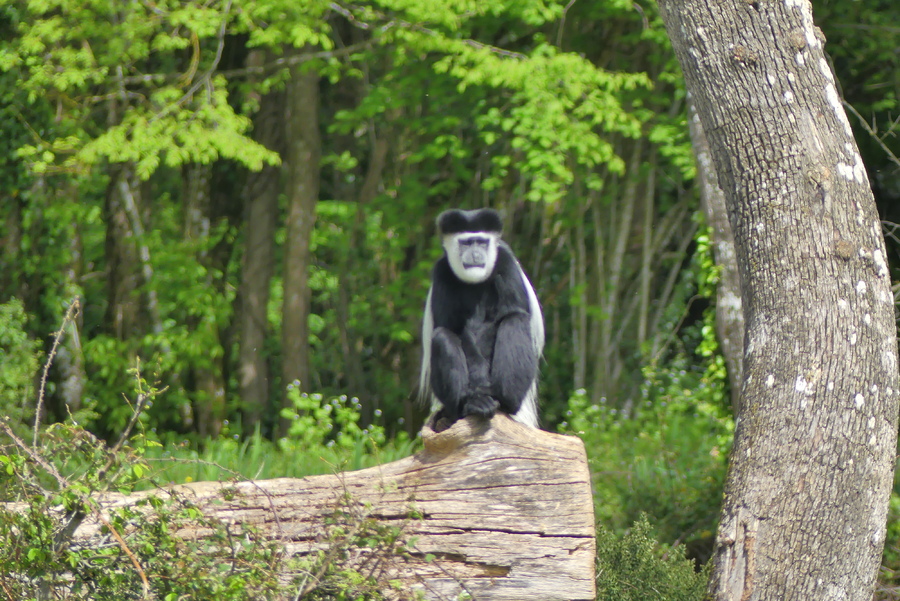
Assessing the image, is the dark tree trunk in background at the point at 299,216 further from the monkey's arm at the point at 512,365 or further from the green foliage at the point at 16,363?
the monkey's arm at the point at 512,365

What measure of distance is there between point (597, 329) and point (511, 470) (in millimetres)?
5690

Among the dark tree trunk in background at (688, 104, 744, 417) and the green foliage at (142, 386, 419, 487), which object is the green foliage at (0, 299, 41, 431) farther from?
the dark tree trunk in background at (688, 104, 744, 417)

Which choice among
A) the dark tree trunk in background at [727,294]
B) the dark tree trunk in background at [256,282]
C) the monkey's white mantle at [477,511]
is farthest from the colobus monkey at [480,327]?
the dark tree trunk in background at [256,282]

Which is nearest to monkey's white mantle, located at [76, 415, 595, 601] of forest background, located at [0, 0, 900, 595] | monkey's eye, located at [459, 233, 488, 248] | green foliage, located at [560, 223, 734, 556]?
monkey's eye, located at [459, 233, 488, 248]

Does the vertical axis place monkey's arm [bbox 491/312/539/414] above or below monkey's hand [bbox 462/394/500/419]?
above

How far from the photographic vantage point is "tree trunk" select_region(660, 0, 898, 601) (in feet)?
9.55

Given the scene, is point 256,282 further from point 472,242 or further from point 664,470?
point 472,242

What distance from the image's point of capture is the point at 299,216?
8180 millimetres

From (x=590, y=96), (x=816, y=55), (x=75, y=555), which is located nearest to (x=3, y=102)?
(x=590, y=96)

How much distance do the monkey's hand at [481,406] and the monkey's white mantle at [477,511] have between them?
48 millimetres

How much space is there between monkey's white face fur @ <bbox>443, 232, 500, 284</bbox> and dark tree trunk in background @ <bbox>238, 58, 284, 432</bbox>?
188 inches

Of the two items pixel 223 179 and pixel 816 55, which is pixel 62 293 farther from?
pixel 816 55

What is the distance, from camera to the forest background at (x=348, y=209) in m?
6.25

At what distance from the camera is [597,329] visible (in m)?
8.86
